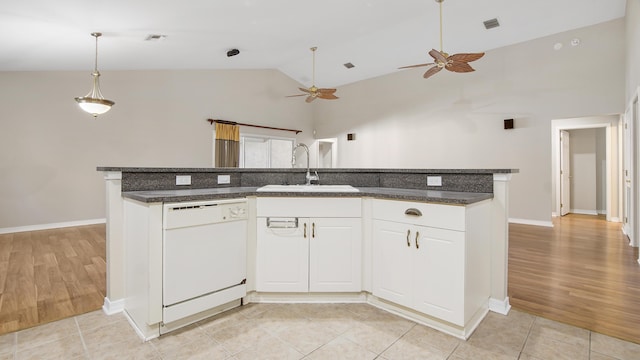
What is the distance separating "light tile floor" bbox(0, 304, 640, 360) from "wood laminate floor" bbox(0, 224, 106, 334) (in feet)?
0.84

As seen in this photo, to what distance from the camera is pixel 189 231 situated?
1.95 meters

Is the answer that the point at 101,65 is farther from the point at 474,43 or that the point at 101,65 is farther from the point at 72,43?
the point at 474,43

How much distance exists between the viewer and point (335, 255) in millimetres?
2289

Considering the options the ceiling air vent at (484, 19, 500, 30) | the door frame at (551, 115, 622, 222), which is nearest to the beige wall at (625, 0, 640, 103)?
the ceiling air vent at (484, 19, 500, 30)

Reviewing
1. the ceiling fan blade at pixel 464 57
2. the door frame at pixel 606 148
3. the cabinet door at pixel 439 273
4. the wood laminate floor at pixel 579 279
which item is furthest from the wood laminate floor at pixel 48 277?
the door frame at pixel 606 148

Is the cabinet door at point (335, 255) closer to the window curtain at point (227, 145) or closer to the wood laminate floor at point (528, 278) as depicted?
the wood laminate floor at point (528, 278)

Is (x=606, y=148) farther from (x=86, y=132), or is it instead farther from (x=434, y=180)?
(x=86, y=132)

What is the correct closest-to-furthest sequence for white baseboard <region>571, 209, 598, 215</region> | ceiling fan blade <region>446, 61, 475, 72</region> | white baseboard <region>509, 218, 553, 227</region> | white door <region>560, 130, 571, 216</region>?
ceiling fan blade <region>446, 61, 475, 72</region>, white baseboard <region>509, 218, 553, 227</region>, white door <region>560, 130, 571, 216</region>, white baseboard <region>571, 209, 598, 215</region>

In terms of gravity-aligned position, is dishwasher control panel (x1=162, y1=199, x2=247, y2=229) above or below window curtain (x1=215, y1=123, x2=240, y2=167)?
below

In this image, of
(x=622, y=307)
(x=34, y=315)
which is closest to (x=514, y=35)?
(x=622, y=307)

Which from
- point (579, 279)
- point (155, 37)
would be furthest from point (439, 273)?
point (155, 37)

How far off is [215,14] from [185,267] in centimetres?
337

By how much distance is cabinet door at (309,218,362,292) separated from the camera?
2275 millimetres

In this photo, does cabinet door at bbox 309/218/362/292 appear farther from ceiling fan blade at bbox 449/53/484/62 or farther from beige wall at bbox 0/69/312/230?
beige wall at bbox 0/69/312/230
